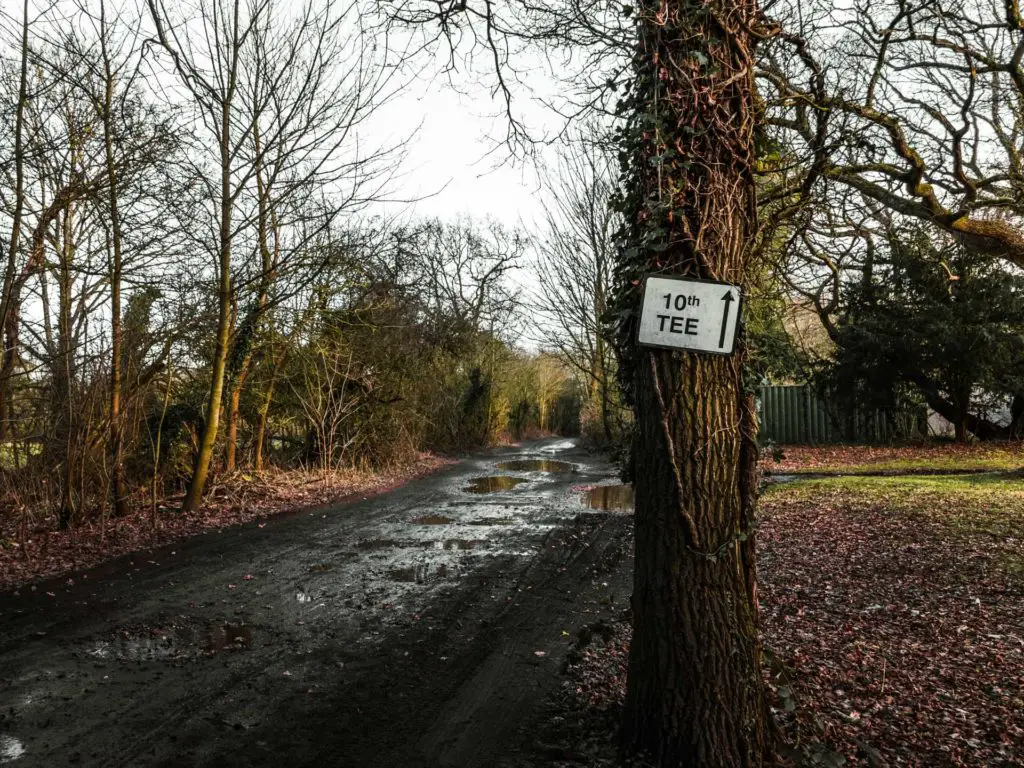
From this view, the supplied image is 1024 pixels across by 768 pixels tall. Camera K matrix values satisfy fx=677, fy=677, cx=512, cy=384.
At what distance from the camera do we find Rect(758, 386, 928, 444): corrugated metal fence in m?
21.0

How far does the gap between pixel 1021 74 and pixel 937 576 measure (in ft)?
25.8

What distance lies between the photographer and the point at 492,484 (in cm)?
1499

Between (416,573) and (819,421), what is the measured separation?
65.7ft

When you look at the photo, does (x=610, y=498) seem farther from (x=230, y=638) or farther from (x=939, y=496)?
(x=230, y=638)

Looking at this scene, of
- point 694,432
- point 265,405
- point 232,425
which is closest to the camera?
point 694,432

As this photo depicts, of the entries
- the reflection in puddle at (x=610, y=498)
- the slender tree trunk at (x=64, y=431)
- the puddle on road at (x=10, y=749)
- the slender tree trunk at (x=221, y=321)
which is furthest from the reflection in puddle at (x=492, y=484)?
the puddle on road at (x=10, y=749)

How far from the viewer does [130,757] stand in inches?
123

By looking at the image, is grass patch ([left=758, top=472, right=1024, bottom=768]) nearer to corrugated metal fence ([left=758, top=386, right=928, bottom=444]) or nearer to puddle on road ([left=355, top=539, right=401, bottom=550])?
puddle on road ([left=355, top=539, right=401, bottom=550])

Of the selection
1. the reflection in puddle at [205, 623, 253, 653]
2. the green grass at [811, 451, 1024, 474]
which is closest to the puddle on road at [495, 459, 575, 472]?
the green grass at [811, 451, 1024, 474]

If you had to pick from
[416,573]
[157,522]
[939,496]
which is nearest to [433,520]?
[416,573]

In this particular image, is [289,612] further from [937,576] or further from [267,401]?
[267,401]

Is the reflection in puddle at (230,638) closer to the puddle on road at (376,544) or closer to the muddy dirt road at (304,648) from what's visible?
the muddy dirt road at (304,648)

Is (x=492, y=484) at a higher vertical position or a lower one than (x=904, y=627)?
lower

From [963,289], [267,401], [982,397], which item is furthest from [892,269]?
[267,401]
